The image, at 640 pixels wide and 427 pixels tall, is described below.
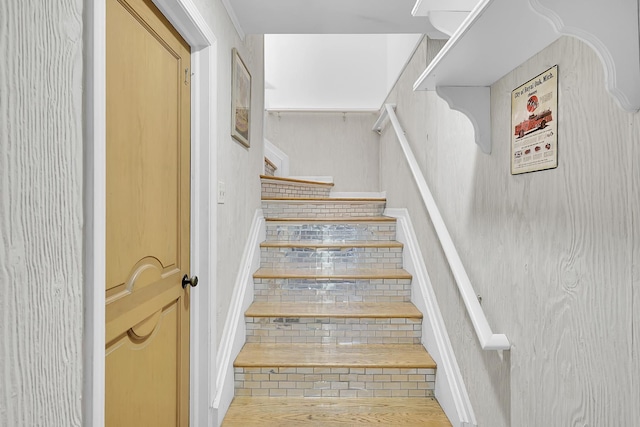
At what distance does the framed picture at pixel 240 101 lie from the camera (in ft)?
6.41

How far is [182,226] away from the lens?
1442 millimetres

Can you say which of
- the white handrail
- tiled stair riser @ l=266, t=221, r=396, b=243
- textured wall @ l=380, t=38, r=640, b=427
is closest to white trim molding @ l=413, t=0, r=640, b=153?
textured wall @ l=380, t=38, r=640, b=427

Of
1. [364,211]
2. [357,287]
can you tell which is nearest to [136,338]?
[357,287]

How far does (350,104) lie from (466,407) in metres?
3.63

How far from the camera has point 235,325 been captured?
1905mm

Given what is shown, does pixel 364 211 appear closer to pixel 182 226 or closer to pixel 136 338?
pixel 182 226

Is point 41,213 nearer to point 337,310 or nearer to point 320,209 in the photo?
point 337,310

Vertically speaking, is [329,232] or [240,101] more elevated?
[240,101]

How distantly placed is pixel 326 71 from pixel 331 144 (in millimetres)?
886

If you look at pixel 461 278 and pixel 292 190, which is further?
pixel 292 190

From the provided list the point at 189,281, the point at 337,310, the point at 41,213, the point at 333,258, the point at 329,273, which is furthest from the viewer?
the point at 333,258

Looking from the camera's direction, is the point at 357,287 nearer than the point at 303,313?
No

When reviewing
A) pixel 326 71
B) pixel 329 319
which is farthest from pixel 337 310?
pixel 326 71

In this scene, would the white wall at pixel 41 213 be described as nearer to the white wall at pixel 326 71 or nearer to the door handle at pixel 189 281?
the door handle at pixel 189 281
